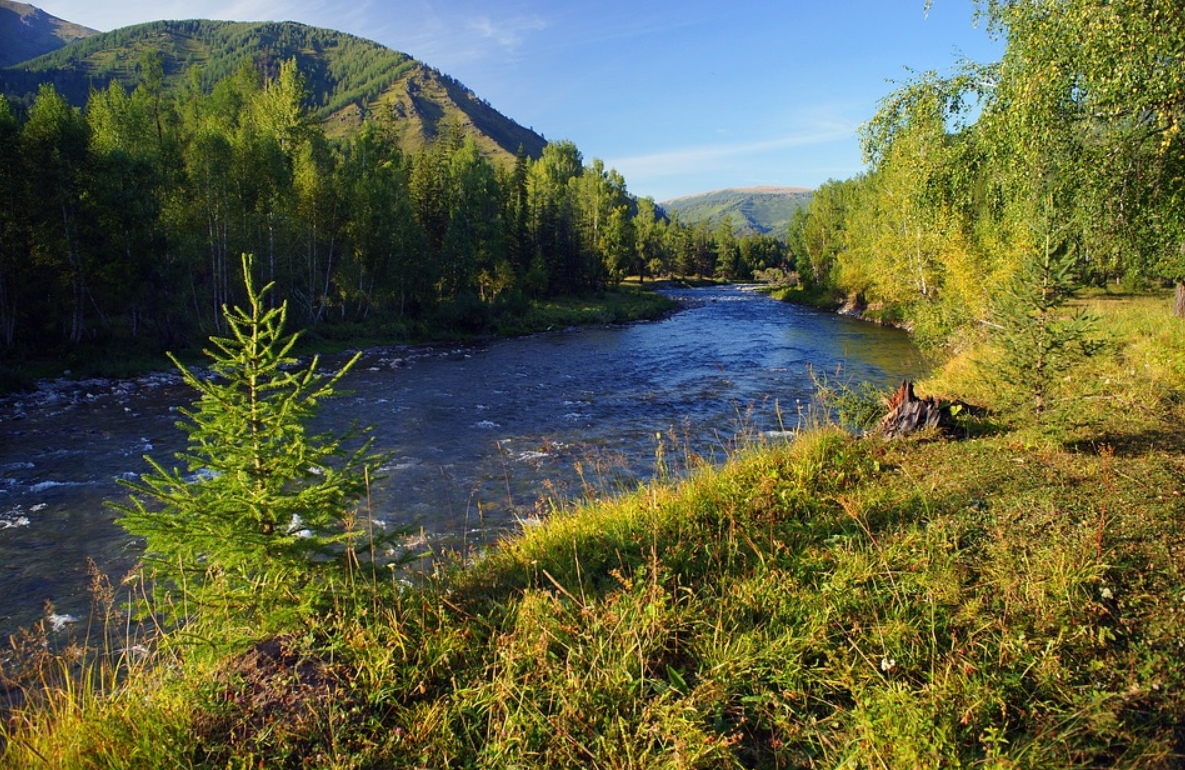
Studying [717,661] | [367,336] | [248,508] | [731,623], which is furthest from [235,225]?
[717,661]

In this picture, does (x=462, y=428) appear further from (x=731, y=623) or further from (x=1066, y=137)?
(x=1066, y=137)

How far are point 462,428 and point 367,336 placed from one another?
22567mm

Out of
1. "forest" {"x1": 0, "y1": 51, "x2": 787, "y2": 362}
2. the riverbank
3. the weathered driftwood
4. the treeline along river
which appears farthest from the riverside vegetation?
"forest" {"x1": 0, "y1": 51, "x2": 787, "y2": 362}

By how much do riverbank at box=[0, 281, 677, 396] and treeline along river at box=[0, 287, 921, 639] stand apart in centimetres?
113

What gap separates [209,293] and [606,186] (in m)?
56.0

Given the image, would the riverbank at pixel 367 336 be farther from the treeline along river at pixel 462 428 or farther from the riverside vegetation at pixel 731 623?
the riverside vegetation at pixel 731 623

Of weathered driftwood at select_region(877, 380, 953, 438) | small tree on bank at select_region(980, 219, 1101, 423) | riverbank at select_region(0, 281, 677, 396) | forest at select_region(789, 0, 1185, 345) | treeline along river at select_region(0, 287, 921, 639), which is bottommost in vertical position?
treeline along river at select_region(0, 287, 921, 639)

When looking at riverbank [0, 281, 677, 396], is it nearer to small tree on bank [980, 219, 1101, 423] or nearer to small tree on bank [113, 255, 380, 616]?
small tree on bank [113, 255, 380, 616]

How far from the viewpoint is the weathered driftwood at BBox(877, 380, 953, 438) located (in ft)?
31.2

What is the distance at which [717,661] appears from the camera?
3.97 metres

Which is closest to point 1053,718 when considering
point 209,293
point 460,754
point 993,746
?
point 993,746

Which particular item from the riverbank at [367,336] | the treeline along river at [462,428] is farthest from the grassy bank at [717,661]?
the riverbank at [367,336]

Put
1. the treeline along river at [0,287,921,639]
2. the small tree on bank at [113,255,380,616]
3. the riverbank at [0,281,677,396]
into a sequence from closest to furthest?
the small tree on bank at [113,255,380,616]
the treeline along river at [0,287,921,639]
the riverbank at [0,281,677,396]

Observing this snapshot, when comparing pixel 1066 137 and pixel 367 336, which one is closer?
pixel 1066 137
